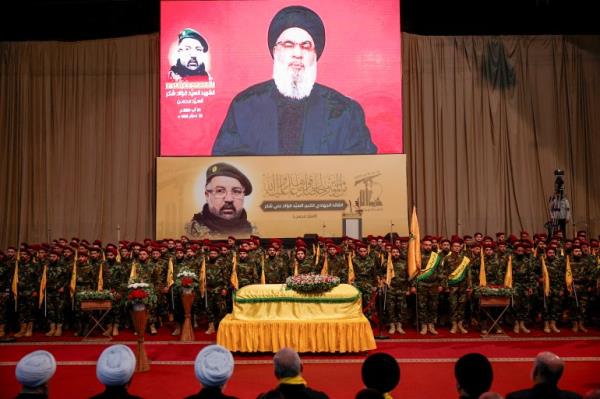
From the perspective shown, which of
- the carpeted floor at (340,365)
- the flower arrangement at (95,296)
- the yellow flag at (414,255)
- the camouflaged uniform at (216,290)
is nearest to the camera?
the carpeted floor at (340,365)

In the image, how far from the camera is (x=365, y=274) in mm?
10570

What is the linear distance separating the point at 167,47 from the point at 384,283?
28.2 feet

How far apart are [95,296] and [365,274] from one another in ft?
15.3

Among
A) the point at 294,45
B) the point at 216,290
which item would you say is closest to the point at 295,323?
the point at 216,290

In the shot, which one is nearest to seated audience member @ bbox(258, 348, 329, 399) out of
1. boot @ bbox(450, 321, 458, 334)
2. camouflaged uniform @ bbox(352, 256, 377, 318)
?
camouflaged uniform @ bbox(352, 256, 377, 318)

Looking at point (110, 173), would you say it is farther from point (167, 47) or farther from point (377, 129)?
point (377, 129)

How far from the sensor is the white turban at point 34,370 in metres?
3.28

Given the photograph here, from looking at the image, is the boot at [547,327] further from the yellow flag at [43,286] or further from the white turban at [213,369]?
the yellow flag at [43,286]

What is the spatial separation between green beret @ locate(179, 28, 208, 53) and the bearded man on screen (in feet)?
5.08

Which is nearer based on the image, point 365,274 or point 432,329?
point 432,329

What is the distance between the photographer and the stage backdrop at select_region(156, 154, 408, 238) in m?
14.0

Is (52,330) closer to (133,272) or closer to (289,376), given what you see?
(133,272)

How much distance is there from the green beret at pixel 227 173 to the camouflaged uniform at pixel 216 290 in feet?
12.3

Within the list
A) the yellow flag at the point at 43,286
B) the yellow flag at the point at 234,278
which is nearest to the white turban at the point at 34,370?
the yellow flag at the point at 234,278
